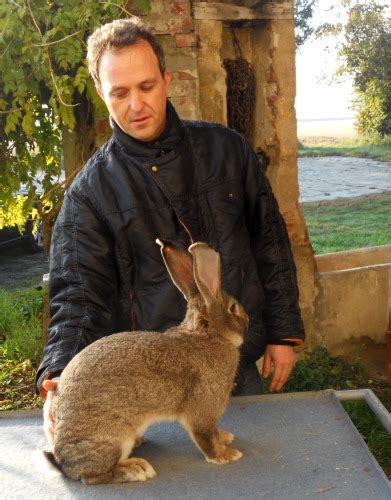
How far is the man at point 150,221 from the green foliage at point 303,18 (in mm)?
8444

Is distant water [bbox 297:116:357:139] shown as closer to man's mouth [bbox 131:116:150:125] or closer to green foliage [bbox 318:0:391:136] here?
green foliage [bbox 318:0:391:136]

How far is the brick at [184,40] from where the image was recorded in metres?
4.59

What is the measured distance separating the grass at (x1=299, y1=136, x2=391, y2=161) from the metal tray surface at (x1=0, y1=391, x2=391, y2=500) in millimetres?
10266

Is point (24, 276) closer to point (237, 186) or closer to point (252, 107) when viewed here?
point (252, 107)

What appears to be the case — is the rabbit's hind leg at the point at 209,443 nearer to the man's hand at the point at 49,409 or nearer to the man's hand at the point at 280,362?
the man's hand at the point at 49,409

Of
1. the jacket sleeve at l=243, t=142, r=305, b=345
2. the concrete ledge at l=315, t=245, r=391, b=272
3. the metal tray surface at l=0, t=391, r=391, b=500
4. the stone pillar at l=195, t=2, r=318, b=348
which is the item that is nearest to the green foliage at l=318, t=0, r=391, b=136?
the concrete ledge at l=315, t=245, r=391, b=272

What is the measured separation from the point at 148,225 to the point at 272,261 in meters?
0.53

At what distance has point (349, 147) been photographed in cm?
1309

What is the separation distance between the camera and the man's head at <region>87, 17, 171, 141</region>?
229 cm

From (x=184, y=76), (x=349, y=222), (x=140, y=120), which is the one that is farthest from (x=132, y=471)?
(x=349, y=222)

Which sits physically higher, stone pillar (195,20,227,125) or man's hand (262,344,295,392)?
stone pillar (195,20,227,125)

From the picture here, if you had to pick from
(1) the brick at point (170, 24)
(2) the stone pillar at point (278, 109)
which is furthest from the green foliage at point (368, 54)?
(1) the brick at point (170, 24)

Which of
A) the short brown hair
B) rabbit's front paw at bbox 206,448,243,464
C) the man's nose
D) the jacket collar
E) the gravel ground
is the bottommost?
the gravel ground

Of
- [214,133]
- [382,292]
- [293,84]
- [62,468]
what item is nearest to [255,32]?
[293,84]
